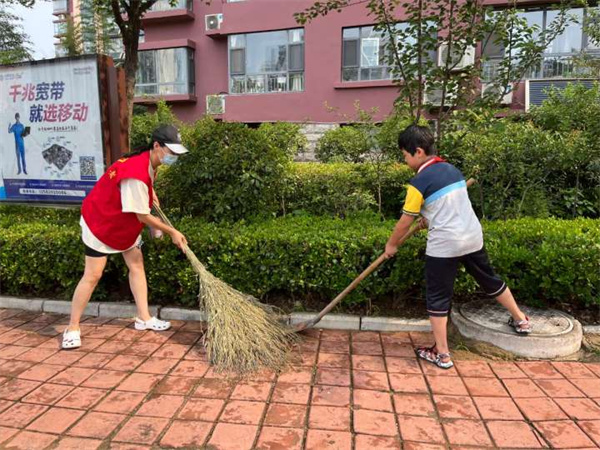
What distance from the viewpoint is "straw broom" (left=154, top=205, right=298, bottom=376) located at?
3100 mm

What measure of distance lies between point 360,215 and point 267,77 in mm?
11752

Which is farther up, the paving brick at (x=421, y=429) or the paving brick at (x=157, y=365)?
the paving brick at (x=421, y=429)

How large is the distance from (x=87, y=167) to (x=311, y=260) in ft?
8.06

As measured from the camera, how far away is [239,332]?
10.6 feet

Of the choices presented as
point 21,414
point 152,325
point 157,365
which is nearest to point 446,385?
point 157,365

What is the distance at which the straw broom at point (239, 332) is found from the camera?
3100 millimetres

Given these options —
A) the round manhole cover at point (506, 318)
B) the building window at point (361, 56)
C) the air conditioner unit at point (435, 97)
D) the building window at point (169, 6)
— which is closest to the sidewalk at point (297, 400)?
the round manhole cover at point (506, 318)

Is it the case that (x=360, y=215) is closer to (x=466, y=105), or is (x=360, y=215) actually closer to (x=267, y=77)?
(x=466, y=105)

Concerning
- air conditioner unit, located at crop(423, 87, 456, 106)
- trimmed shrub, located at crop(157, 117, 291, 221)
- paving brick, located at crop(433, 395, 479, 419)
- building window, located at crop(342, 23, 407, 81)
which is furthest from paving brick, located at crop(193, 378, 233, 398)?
building window, located at crop(342, 23, 407, 81)

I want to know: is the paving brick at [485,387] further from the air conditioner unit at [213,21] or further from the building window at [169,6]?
the building window at [169,6]

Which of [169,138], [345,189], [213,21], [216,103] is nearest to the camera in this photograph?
[169,138]

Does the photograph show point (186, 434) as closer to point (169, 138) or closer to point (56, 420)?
point (56, 420)

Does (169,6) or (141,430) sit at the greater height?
(169,6)

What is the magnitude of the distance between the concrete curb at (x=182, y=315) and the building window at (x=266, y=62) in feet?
39.6
